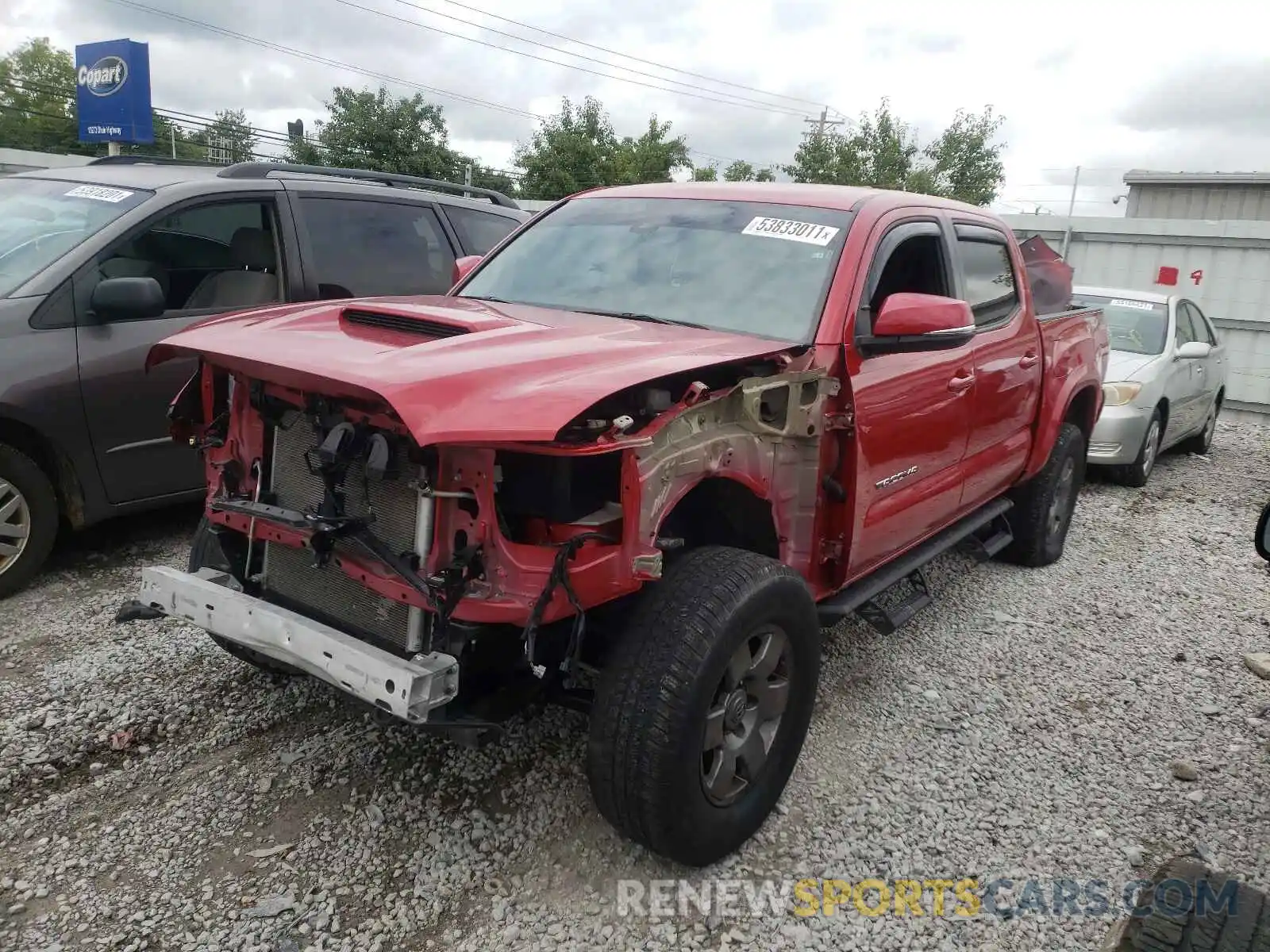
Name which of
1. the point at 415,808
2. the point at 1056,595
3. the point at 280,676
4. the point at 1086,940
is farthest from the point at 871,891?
the point at 1056,595

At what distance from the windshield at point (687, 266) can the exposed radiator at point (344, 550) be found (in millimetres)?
1171

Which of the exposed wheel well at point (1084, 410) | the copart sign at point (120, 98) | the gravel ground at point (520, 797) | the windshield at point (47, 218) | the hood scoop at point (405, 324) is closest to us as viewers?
the gravel ground at point (520, 797)

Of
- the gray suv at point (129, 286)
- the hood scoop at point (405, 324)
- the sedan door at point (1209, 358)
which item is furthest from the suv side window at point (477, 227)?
the sedan door at point (1209, 358)

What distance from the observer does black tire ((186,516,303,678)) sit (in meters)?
2.95

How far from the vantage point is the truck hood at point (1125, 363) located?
24.6 feet

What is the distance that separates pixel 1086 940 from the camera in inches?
101

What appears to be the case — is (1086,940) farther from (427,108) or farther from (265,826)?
(427,108)

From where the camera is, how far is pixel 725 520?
3.02m

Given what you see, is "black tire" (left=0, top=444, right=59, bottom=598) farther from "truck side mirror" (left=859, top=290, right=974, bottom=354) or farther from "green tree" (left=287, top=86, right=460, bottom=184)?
"green tree" (left=287, top=86, right=460, bottom=184)

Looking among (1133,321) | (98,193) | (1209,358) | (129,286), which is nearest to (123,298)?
(129,286)

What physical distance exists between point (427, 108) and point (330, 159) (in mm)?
3320

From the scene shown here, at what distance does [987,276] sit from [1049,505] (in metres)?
1.64

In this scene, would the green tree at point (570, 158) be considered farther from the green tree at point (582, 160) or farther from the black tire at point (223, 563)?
the black tire at point (223, 563)

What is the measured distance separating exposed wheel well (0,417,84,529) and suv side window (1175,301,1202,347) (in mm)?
8361
